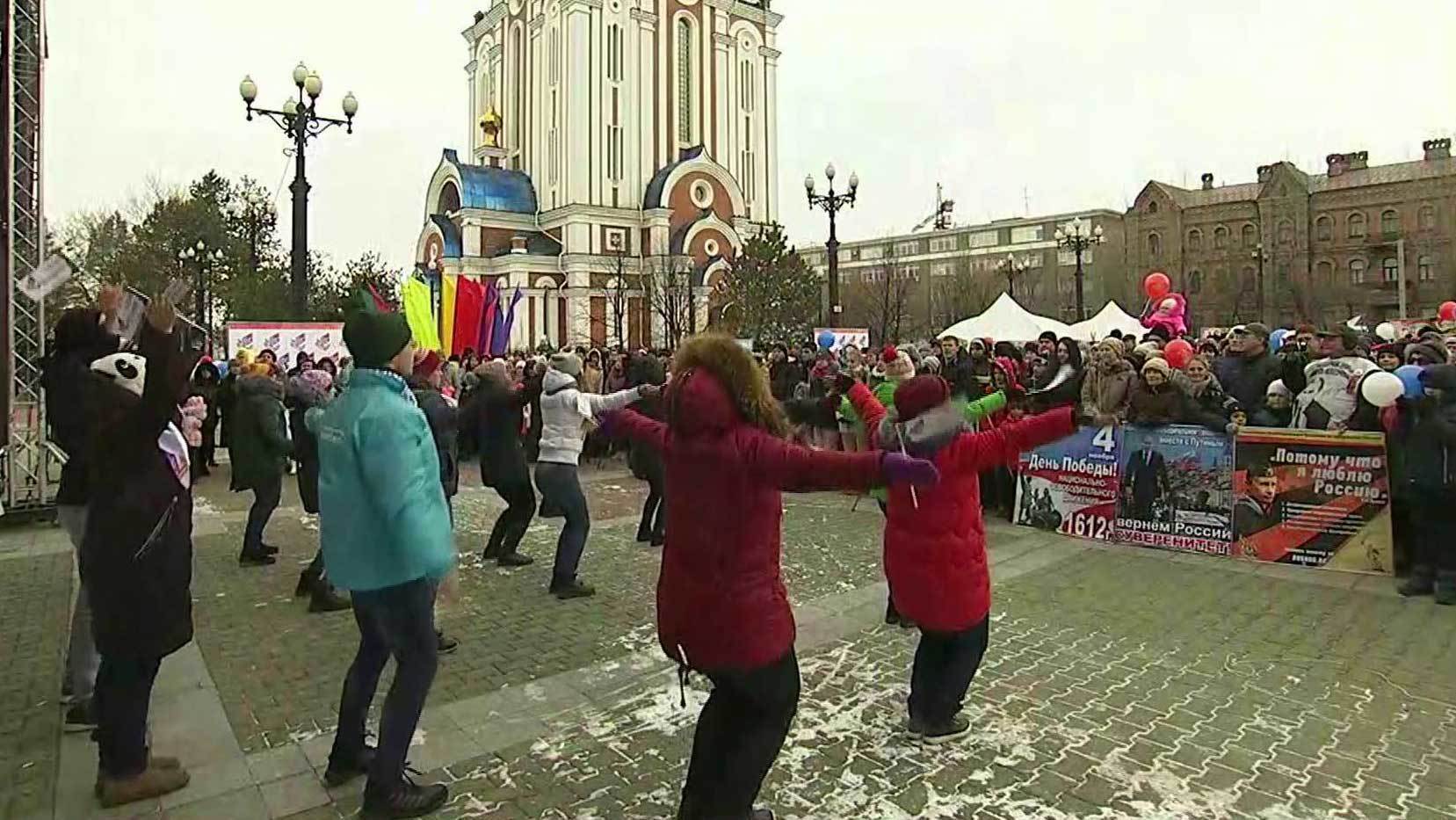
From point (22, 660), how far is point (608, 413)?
16.1ft

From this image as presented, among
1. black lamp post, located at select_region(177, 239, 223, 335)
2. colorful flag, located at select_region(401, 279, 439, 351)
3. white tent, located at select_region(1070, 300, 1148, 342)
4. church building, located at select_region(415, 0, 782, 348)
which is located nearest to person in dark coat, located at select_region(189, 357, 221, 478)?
colorful flag, located at select_region(401, 279, 439, 351)

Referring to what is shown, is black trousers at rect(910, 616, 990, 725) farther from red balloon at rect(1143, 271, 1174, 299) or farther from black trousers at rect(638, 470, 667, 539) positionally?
red balloon at rect(1143, 271, 1174, 299)

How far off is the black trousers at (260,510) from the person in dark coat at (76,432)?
10.2 feet

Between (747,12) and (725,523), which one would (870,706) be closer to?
(725,523)

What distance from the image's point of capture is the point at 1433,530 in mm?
6926

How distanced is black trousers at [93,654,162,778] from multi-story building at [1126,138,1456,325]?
60745 millimetres

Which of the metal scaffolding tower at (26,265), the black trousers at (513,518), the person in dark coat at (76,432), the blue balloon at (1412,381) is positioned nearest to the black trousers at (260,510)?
the black trousers at (513,518)

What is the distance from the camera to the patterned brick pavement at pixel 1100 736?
12.6 ft

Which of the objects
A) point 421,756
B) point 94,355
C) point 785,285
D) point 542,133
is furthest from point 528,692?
point 542,133

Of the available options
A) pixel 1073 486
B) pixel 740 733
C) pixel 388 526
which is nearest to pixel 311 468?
pixel 388 526

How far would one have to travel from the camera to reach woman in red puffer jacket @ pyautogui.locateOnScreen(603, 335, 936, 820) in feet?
9.68

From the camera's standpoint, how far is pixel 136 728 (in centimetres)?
386

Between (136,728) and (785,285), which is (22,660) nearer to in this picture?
(136,728)

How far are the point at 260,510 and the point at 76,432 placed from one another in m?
3.56
